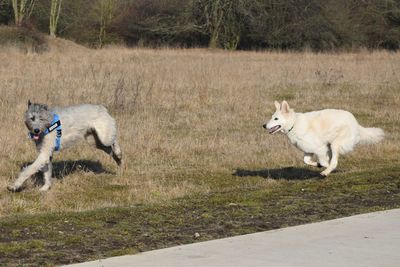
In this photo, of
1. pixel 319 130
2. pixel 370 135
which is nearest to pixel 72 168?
pixel 319 130

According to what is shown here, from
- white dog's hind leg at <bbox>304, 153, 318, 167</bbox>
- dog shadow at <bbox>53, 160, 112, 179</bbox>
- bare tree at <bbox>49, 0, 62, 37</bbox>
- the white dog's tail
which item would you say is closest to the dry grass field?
dog shadow at <bbox>53, 160, 112, 179</bbox>

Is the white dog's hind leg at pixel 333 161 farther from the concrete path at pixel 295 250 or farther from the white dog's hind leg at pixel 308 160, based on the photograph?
the concrete path at pixel 295 250

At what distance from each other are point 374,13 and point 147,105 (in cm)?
4056

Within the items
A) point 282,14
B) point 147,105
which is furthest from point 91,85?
point 282,14

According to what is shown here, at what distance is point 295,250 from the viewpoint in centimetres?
701

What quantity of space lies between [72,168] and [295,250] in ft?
23.7

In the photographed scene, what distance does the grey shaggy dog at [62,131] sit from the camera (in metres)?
11.5

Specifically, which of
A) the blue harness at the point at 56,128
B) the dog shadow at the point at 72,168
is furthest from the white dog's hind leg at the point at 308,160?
the blue harness at the point at 56,128

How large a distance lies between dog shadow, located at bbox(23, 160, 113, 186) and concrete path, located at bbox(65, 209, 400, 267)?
570 cm

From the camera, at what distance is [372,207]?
9.51m

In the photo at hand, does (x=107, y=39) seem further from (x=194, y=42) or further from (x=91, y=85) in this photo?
(x=91, y=85)

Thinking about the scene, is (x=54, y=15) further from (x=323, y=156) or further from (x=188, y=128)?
(x=323, y=156)

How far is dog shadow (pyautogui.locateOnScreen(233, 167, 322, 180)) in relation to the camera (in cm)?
1336

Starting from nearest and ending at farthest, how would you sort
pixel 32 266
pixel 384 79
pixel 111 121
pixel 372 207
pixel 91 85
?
pixel 32 266 < pixel 372 207 < pixel 111 121 < pixel 91 85 < pixel 384 79
